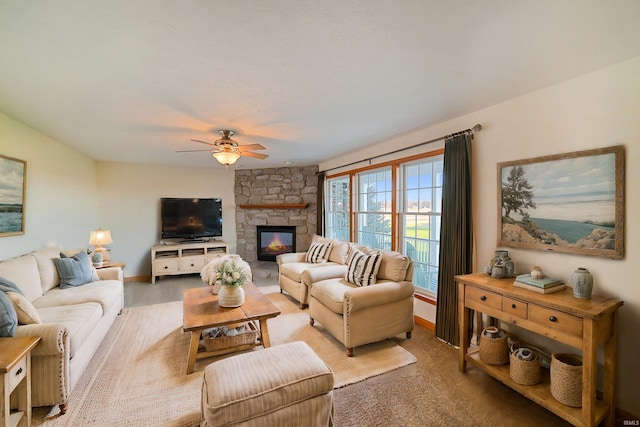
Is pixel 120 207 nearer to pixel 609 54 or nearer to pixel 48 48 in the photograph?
pixel 48 48

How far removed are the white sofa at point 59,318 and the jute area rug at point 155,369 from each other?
0.14 m

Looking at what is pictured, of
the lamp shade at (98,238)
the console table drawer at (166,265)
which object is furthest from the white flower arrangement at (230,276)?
the console table drawer at (166,265)

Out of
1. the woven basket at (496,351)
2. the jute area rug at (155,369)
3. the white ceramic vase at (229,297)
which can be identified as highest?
the white ceramic vase at (229,297)

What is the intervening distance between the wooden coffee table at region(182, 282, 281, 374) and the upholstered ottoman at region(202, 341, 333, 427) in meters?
0.69

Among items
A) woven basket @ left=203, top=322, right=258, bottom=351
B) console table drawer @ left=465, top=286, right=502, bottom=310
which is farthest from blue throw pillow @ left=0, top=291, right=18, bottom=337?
→ console table drawer @ left=465, top=286, right=502, bottom=310

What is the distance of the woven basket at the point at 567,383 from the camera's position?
5.62 feet

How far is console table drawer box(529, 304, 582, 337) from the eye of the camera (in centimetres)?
165

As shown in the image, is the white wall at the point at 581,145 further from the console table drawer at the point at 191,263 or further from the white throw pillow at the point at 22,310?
the console table drawer at the point at 191,263

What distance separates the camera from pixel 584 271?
180 centimetres

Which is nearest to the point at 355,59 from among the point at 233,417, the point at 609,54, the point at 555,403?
the point at 609,54

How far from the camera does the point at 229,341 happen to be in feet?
8.44

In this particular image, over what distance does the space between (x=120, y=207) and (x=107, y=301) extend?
3283 mm

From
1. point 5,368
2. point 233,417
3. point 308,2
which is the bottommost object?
point 233,417

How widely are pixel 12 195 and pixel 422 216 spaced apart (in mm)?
4609
